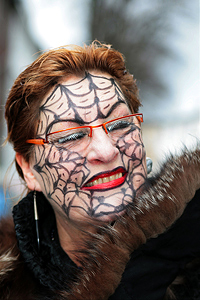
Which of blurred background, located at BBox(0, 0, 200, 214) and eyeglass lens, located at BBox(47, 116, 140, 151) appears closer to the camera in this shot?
eyeglass lens, located at BBox(47, 116, 140, 151)

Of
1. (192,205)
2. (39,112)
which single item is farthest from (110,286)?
(39,112)

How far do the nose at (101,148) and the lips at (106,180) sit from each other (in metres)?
A: 0.08

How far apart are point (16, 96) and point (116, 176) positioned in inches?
36.9

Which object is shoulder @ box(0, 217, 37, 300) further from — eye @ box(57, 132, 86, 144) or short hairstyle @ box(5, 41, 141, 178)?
eye @ box(57, 132, 86, 144)

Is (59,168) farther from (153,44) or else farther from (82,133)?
(153,44)

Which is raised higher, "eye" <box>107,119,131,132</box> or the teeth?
"eye" <box>107,119,131,132</box>

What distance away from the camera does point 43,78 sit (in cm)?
176

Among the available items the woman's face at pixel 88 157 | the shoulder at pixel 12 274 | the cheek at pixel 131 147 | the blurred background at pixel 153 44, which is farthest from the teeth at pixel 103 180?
the blurred background at pixel 153 44

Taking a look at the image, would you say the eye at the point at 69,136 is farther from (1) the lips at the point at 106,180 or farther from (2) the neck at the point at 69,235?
(2) the neck at the point at 69,235

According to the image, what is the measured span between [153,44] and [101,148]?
458 cm

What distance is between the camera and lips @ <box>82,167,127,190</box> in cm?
154

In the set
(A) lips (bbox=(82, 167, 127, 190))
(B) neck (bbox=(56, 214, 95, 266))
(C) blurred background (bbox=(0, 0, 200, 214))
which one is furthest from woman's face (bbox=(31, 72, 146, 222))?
(C) blurred background (bbox=(0, 0, 200, 214))

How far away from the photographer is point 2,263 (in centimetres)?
167

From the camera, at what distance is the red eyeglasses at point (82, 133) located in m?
1.62
